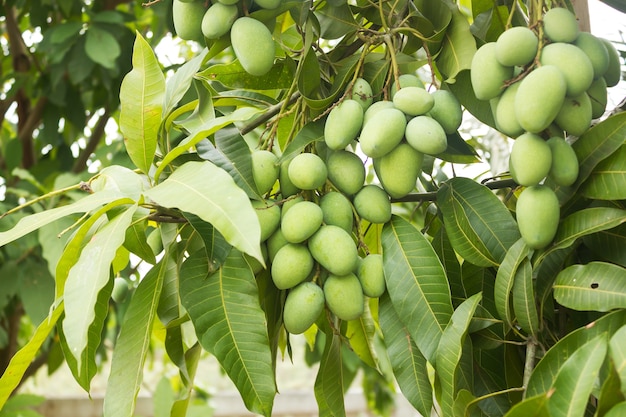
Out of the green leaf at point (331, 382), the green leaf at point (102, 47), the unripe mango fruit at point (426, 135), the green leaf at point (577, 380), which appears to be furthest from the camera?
the green leaf at point (102, 47)

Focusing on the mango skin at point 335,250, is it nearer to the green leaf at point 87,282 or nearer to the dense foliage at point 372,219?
the dense foliage at point 372,219

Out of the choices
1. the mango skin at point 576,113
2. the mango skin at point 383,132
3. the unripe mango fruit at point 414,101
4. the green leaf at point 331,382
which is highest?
the mango skin at point 576,113

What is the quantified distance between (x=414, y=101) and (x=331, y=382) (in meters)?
0.28

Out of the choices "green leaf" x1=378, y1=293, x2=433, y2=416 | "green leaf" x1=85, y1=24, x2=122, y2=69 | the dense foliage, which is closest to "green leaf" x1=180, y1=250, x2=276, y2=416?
the dense foliage

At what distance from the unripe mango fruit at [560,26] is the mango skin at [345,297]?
0.79 feet

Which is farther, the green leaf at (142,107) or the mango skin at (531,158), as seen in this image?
the green leaf at (142,107)

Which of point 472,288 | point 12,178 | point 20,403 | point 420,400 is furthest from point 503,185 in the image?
point 12,178

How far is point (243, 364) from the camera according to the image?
21.0 inches

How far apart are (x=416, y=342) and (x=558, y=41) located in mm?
249

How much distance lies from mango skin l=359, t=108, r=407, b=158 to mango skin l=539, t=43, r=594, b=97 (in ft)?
0.38

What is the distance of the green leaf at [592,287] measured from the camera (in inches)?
18.9

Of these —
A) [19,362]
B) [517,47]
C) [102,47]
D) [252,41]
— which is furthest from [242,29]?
[102,47]

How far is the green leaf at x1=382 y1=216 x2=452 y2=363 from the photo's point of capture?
1.77ft

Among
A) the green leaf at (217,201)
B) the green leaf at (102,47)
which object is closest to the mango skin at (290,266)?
the green leaf at (217,201)
